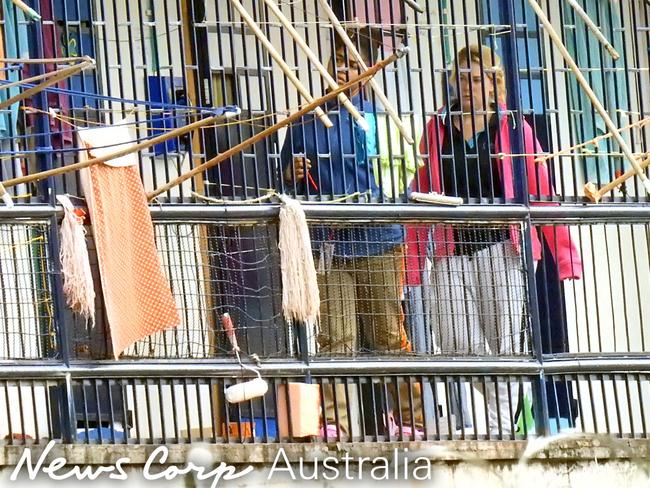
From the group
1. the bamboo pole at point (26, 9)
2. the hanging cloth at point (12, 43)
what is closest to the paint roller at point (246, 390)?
the hanging cloth at point (12, 43)

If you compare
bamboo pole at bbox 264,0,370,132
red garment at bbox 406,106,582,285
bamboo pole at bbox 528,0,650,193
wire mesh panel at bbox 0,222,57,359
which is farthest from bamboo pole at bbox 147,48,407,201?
bamboo pole at bbox 528,0,650,193

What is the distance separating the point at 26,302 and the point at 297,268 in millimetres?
1440

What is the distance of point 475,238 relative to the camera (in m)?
11.7

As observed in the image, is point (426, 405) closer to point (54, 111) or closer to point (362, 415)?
point (362, 415)

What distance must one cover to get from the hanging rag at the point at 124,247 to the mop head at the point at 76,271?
0.14 m

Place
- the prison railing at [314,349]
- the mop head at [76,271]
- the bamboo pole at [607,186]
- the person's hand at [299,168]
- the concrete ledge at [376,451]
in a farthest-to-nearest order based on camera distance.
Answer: the bamboo pole at [607,186] → the person's hand at [299,168] → the prison railing at [314,349] → the mop head at [76,271] → the concrete ledge at [376,451]

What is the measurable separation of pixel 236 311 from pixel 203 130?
100cm

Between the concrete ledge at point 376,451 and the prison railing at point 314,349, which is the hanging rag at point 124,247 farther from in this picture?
the concrete ledge at point 376,451

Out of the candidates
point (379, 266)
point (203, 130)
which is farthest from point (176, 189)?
point (379, 266)

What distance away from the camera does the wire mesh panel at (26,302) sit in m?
10.6

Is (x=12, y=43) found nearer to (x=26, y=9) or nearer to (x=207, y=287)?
(x=26, y=9)

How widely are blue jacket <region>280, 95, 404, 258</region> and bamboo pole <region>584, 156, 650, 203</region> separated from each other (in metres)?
1.13

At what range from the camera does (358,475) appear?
35.4 ft

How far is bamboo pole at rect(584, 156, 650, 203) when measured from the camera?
1149cm
